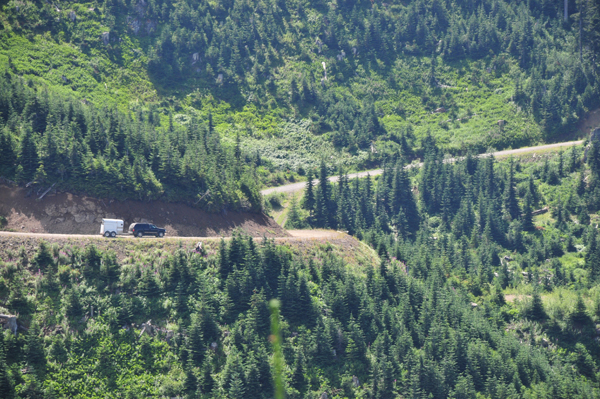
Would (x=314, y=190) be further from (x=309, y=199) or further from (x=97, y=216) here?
(x=97, y=216)

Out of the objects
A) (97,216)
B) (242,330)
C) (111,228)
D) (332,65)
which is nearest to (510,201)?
(332,65)

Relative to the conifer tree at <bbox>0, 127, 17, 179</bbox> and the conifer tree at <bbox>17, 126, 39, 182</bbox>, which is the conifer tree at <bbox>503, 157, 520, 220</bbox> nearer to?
the conifer tree at <bbox>17, 126, 39, 182</bbox>

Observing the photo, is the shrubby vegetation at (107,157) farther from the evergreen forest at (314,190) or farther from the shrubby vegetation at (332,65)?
the shrubby vegetation at (332,65)

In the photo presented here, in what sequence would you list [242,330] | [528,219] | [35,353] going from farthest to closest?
[528,219] < [242,330] < [35,353]

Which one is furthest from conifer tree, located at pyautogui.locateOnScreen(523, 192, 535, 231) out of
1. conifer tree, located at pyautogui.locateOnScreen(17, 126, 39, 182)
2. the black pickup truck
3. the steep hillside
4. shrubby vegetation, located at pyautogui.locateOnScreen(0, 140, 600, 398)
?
conifer tree, located at pyautogui.locateOnScreen(17, 126, 39, 182)

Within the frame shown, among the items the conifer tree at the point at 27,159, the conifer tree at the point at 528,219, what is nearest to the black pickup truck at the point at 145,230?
the conifer tree at the point at 27,159

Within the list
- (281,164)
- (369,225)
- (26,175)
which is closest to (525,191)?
(369,225)
